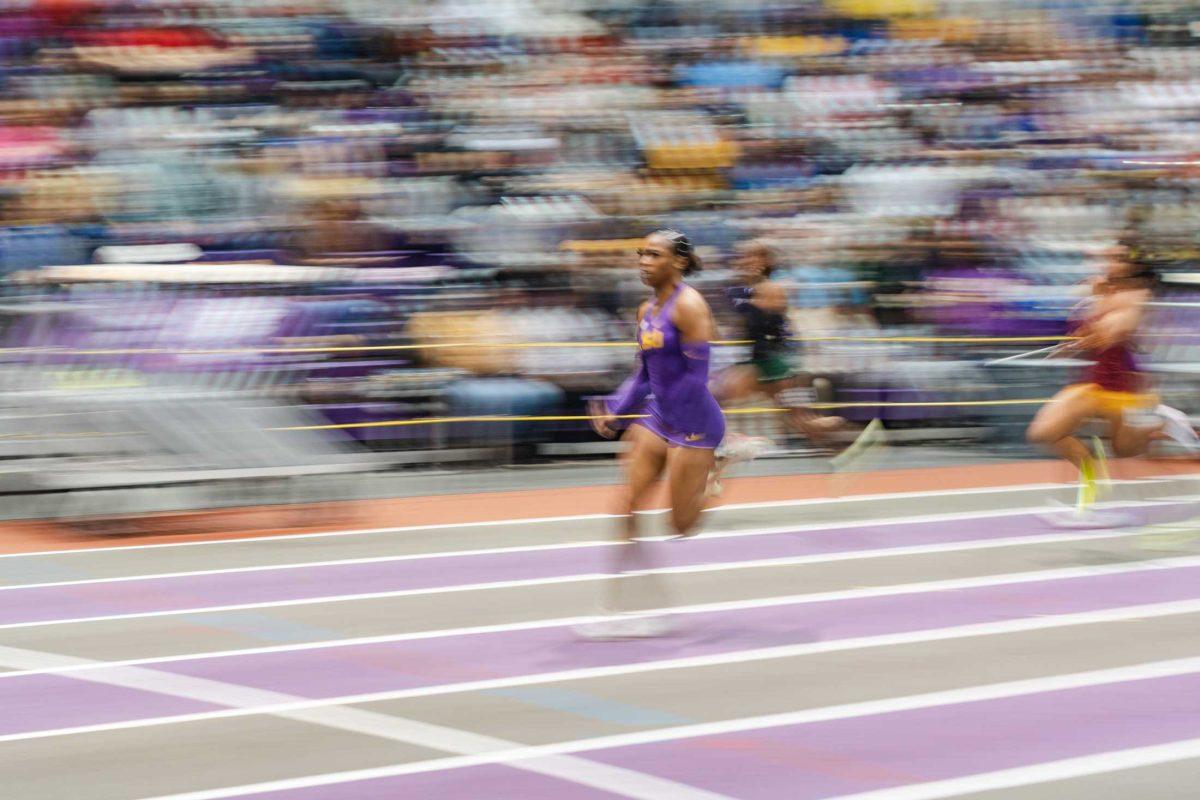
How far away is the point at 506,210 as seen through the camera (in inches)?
630

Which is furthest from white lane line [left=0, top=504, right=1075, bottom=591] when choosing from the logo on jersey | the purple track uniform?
the logo on jersey

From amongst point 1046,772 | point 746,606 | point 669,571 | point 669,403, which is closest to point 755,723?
point 1046,772

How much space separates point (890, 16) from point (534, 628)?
13566 mm

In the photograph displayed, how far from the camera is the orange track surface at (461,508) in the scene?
11266mm

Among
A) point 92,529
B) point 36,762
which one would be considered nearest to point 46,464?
point 92,529

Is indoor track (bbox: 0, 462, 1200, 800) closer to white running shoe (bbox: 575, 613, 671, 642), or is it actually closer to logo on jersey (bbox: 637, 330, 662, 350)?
white running shoe (bbox: 575, 613, 671, 642)

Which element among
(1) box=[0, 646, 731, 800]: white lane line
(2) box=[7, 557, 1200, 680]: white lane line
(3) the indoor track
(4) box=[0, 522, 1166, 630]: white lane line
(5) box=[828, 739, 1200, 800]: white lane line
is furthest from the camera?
(4) box=[0, 522, 1166, 630]: white lane line

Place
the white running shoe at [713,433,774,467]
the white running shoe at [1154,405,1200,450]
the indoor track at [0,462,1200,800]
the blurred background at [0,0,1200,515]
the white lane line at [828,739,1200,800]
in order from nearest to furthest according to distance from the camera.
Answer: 1. the white lane line at [828,739,1200,800]
2. the indoor track at [0,462,1200,800]
3. the white running shoe at [1154,405,1200,450]
4. the white running shoe at [713,433,774,467]
5. the blurred background at [0,0,1200,515]

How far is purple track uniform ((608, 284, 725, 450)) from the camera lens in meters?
7.65

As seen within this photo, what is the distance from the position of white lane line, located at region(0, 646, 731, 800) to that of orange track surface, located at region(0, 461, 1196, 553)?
353cm

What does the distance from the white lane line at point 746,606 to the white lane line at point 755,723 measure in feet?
3.62

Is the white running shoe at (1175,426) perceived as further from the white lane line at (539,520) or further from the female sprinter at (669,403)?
the female sprinter at (669,403)

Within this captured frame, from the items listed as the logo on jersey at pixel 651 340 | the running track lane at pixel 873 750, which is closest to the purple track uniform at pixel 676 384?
the logo on jersey at pixel 651 340

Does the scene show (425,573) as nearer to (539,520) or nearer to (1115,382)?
(539,520)
